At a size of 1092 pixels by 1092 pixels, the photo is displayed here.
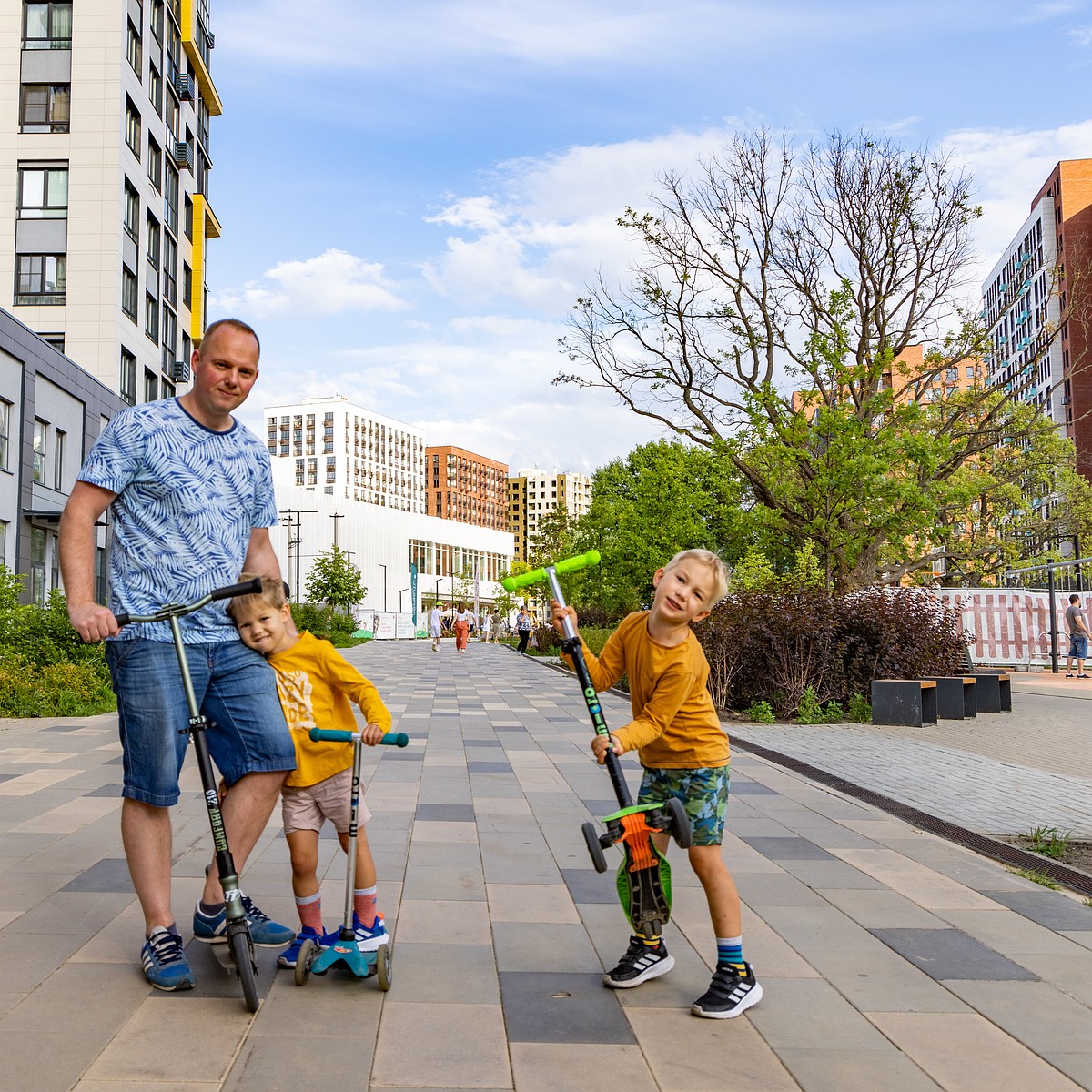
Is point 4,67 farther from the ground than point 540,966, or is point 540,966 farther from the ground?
point 4,67

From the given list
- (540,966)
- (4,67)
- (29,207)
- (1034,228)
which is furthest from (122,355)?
(1034,228)

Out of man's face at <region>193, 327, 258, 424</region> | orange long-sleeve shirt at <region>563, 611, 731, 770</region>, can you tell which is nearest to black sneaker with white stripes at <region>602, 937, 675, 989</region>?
orange long-sleeve shirt at <region>563, 611, 731, 770</region>

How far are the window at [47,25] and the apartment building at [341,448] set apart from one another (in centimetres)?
10890

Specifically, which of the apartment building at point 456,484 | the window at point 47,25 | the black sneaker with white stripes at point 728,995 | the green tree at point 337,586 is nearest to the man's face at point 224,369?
the black sneaker with white stripes at point 728,995

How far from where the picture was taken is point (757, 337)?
23.0 meters

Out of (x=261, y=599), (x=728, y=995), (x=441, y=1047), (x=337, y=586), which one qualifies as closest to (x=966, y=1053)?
(x=728, y=995)

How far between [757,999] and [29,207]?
33861 millimetres

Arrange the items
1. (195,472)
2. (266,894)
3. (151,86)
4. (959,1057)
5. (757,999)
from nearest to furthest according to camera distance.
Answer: (959,1057), (757,999), (195,472), (266,894), (151,86)

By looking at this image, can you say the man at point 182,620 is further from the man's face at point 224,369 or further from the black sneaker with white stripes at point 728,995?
the black sneaker with white stripes at point 728,995

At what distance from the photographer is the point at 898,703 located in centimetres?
1231

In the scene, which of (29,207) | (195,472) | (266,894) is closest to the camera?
(195,472)

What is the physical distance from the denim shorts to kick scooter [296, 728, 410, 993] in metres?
0.24

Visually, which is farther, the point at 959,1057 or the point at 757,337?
the point at 757,337

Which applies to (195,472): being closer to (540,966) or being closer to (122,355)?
(540,966)
